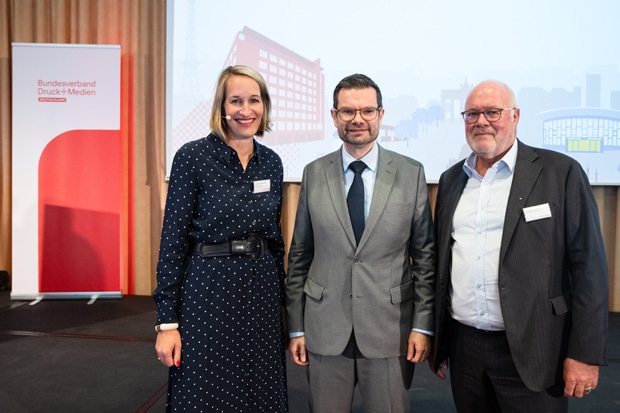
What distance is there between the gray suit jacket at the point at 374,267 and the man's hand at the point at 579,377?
439mm

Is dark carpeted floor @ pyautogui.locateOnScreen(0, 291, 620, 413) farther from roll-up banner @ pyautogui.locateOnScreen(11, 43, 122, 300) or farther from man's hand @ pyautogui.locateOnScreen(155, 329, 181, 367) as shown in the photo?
man's hand @ pyautogui.locateOnScreen(155, 329, 181, 367)

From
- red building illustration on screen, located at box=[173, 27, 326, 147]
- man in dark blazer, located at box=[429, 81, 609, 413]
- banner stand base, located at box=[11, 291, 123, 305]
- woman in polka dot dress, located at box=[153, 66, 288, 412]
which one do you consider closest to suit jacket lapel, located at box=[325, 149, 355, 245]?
woman in polka dot dress, located at box=[153, 66, 288, 412]

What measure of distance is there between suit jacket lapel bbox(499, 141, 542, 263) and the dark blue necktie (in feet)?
1.51

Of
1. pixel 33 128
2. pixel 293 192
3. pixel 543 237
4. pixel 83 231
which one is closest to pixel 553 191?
pixel 543 237

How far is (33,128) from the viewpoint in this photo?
4582 millimetres

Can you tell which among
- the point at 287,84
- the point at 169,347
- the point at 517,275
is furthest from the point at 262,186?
the point at 287,84

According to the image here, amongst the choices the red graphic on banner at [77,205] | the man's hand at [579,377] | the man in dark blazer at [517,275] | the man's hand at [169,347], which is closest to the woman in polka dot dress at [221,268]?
the man's hand at [169,347]

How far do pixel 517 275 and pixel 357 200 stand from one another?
1.85 ft

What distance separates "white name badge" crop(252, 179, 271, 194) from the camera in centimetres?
165

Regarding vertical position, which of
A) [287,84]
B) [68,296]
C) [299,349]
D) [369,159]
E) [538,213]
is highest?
[287,84]

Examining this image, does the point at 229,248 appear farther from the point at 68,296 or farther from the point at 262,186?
the point at 68,296

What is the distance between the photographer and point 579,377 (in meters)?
1.43

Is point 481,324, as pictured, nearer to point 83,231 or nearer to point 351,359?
point 351,359

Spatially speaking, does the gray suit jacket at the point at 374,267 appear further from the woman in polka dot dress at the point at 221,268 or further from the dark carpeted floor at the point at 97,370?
the dark carpeted floor at the point at 97,370
